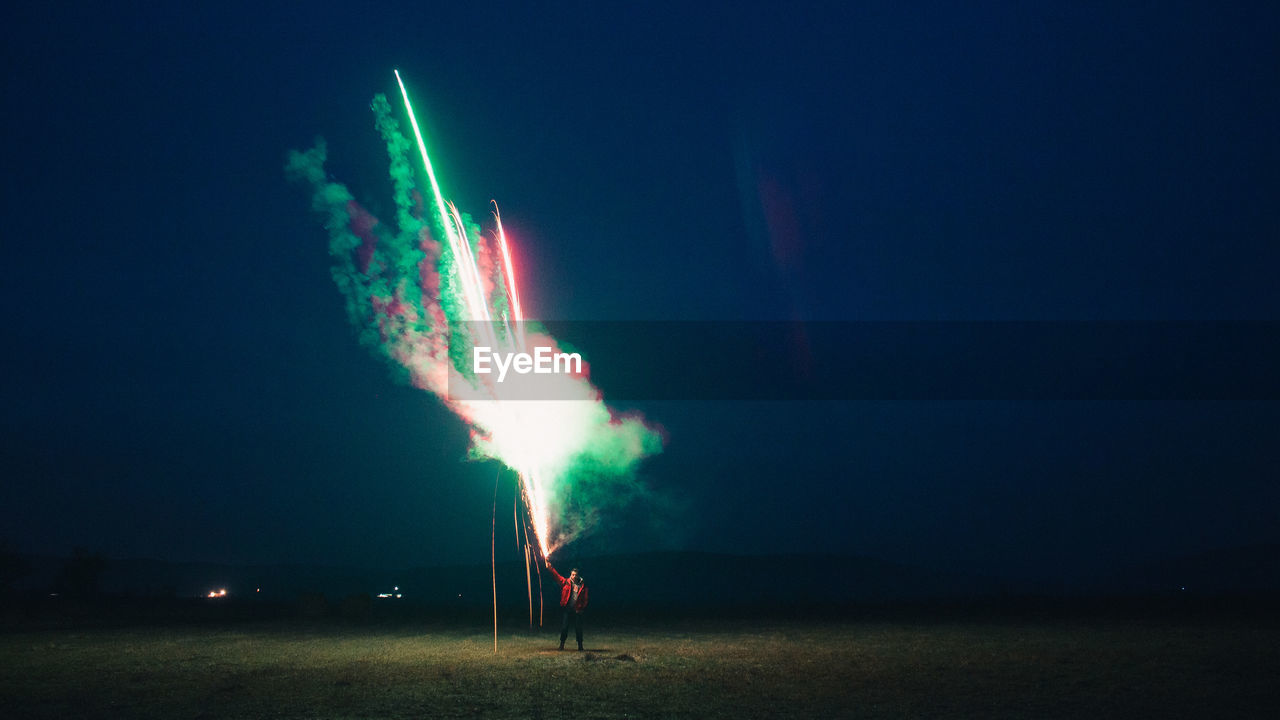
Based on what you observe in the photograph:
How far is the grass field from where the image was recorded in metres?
9.85

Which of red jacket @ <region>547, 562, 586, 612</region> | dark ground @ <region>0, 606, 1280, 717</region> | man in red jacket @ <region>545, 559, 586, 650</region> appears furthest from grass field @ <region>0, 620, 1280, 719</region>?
red jacket @ <region>547, 562, 586, 612</region>

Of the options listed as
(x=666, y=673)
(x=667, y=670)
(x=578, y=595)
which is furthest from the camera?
(x=578, y=595)

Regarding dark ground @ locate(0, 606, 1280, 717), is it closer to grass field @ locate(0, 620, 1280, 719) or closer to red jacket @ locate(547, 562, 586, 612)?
grass field @ locate(0, 620, 1280, 719)

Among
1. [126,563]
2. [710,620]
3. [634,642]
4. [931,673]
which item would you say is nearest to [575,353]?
[634,642]

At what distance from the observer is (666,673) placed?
487 inches

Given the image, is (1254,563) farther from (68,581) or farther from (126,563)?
(126,563)

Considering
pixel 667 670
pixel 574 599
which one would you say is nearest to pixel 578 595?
pixel 574 599

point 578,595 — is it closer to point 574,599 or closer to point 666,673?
point 574,599

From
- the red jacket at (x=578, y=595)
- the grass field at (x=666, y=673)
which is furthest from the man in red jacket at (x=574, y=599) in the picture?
the grass field at (x=666, y=673)

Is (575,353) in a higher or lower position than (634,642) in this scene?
higher

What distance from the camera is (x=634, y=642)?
16.6 m

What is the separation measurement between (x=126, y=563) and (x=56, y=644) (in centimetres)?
13342

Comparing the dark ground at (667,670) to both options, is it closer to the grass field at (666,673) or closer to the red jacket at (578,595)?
the grass field at (666,673)

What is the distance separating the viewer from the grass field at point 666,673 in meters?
9.85
